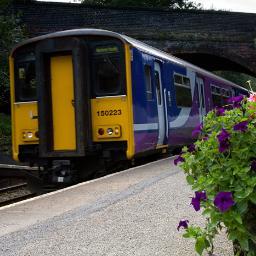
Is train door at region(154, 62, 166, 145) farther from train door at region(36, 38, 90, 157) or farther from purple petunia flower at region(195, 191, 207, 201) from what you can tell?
purple petunia flower at region(195, 191, 207, 201)

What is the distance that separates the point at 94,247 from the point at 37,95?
5.74 m

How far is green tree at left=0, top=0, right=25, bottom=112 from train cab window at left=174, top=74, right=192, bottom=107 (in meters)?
7.67

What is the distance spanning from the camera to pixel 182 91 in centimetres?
1399

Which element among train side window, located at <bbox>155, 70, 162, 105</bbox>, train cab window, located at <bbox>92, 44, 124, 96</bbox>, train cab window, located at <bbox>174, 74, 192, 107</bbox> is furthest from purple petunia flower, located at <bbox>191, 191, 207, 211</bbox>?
train cab window, located at <bbox>174, 74, 192, 107</bbox>

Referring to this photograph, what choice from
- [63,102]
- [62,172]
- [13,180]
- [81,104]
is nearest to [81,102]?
[81,104]

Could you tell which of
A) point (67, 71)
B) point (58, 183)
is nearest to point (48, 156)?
point (58, 183)

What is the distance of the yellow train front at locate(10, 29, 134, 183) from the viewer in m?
9.95

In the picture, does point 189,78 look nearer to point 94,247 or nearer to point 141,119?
point 141,119

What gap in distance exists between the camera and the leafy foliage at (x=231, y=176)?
3.30 metres

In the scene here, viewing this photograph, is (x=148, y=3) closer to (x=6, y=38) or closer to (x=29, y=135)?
(x=6, y=38)

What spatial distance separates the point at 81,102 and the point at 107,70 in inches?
31.5

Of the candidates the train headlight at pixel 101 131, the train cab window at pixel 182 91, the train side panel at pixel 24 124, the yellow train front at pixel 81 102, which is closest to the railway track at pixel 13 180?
the train side panel at pixel 24 124

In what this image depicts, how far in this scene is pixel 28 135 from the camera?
10.8 meters

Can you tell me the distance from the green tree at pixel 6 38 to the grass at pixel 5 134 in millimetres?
861
